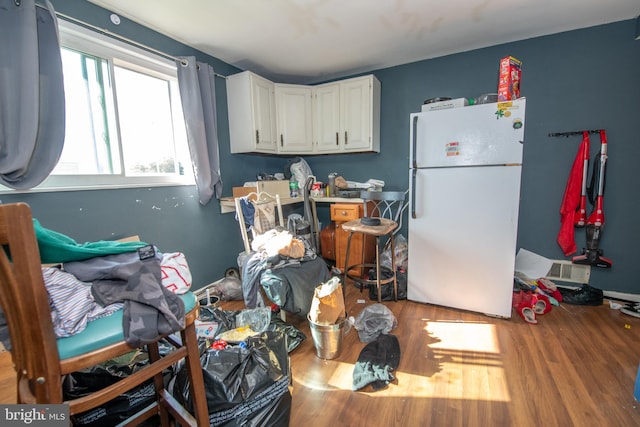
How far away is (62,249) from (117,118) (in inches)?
66.5

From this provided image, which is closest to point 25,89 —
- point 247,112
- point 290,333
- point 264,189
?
point 247,112

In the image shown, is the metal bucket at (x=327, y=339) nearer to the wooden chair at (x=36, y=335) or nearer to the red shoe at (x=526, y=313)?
the wooden chair at (x=36, y=335)

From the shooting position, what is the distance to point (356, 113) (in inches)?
119

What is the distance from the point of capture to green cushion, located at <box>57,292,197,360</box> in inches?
26.2

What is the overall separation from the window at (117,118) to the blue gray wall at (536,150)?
0.11 m

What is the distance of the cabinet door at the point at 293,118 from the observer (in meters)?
3.10

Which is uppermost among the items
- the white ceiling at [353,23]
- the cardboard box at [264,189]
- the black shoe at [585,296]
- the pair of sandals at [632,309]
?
the white ceiling at [353,23]

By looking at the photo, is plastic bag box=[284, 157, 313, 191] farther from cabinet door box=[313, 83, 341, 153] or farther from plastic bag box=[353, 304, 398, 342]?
plastic bag box=[353, 304, 398, 342]

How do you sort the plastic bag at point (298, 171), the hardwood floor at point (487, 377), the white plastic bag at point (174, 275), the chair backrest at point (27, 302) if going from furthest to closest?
the plastic bag at point (298, 171)
the hardwood floor at point (487, 377)
the white plastic bag at point (174, 275)
the chair backrest at point (27, 302)

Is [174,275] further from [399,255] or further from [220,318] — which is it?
[399,255]

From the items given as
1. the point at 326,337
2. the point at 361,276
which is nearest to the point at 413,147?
the point at 361,276

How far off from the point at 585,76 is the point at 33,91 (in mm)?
3963

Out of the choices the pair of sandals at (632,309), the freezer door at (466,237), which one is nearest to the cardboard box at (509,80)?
the freezer door at (466,237)

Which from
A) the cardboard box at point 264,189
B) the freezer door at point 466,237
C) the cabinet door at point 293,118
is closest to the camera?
the freezer door at point 466,237
